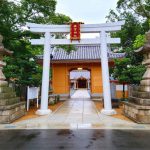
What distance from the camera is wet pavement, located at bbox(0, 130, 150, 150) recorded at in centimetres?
733

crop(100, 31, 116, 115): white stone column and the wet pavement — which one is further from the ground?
crop(100, 31, 116, 115): white stone column

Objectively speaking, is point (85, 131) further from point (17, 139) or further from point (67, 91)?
point (67, 91)

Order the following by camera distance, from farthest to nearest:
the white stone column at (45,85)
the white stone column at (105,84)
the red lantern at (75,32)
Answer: the red lantern at (75,32)
the white stone column at (45,85)
the white stone column at (105,84)

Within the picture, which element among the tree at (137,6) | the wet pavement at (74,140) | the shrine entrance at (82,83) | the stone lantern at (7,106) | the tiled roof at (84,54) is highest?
the tree at (137,6)

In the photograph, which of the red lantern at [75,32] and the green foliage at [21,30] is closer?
the red lantern at [75,32]

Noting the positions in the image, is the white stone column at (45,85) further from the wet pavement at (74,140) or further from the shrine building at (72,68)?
the shrine building at (72,68)

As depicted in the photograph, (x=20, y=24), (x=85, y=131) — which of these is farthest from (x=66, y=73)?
(x=85, y=131)

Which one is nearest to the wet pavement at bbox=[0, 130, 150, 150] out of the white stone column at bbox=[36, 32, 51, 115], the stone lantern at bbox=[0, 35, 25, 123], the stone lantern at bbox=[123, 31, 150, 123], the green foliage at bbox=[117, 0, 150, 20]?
the stone lantern at bbox=[123, 31, 150, 123]

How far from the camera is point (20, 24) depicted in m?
19.0

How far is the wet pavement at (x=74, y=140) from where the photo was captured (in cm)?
733

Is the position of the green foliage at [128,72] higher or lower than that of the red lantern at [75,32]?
lower

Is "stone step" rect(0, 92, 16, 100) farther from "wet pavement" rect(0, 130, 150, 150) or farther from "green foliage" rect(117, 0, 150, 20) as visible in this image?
"green foliage" rect(117, 0, 150, 20)

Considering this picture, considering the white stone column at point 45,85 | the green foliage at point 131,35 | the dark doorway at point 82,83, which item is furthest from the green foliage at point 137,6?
the dark doorway at point 82,83

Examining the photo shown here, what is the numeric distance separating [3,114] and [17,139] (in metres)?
3.73
